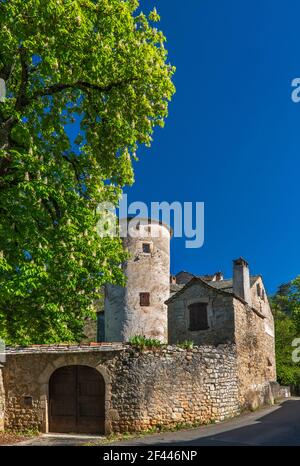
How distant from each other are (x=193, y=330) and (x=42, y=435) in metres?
10.2

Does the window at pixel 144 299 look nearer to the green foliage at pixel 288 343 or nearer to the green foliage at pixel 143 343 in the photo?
the green foliage at pixel 288 343

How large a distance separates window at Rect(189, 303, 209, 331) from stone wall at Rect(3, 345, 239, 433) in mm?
6096

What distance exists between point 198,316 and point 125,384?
28.6ft

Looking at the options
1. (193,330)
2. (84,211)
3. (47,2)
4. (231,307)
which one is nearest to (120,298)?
(193,330)

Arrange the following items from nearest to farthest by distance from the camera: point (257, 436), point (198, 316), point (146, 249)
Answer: point (257, 436) < point (198, 316) < point (146, 249)

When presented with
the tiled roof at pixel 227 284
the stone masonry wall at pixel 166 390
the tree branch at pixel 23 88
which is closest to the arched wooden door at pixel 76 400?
the stone masonry wall at pixel 166 390

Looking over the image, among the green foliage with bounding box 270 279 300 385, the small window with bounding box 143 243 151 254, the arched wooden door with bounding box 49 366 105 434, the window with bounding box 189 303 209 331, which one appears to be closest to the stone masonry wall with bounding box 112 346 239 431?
the arched wooden door with bounding box 49 366 105 434

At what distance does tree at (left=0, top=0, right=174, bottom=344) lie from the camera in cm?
1208

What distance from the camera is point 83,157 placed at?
1552 cm

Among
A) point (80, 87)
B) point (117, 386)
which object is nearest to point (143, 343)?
point (117, 386)

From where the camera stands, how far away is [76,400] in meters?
16.4

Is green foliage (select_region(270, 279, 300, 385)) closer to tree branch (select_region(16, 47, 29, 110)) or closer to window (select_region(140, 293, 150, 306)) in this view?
window (select_region(140, 293, 150, 306))

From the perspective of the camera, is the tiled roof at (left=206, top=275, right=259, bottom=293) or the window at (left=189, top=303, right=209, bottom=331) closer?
the window at (left=189, top=303, right=209, bottom=331)

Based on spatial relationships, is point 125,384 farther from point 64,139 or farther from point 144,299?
point 144,299
